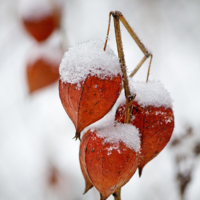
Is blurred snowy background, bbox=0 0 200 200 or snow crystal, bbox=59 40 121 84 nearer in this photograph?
snow crystal, bbox=59 40 121 84

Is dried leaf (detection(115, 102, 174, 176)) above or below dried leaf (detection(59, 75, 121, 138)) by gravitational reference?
below

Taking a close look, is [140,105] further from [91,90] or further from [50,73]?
[50,73]

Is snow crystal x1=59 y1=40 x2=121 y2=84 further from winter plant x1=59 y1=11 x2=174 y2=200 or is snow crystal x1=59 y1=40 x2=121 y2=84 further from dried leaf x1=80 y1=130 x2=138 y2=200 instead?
dried leaf x1=80 y1=130 x2=138 y2=200

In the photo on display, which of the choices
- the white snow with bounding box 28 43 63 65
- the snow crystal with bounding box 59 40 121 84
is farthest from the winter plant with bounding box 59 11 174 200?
the white snow with bounding box 28 43 63 65

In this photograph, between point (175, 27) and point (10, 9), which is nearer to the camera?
point (10, 9)

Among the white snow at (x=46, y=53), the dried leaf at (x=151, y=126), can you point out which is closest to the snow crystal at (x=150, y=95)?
the dried leaf at (x=151, y=126)

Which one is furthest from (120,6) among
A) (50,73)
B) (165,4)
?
(50,73)

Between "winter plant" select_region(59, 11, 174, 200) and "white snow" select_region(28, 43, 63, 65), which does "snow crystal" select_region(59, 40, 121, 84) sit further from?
"white snow" select_region(28, 43, 63, 65)
